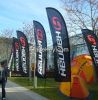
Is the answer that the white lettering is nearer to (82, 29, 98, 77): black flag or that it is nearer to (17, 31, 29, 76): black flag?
(82, 29, 98, 77): black flag

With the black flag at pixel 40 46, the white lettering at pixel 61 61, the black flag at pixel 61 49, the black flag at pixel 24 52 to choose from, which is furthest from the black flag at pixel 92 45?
the black flag at pixel 24 52

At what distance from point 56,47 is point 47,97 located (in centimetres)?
335

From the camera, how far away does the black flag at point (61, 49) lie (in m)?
19.8

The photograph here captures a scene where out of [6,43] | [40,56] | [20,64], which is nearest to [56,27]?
[40,56]

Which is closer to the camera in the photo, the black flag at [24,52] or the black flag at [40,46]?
the black flag at [40,46]

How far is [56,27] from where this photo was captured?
20391 millimetres

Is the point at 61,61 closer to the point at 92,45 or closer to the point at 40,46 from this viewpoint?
the point at 92,45

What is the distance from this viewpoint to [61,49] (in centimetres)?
1978

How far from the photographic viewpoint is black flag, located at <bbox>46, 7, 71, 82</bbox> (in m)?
19.8

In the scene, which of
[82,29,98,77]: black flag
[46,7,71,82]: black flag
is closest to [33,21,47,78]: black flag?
[46,7,71,82]: black flag

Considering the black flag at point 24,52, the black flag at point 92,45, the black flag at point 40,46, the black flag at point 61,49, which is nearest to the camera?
the black flag at point 92,45

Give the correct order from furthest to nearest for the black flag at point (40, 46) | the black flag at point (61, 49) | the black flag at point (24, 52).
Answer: the black flag at point (24, 52) → the black flag at point (40, 46) → the black flag at point (61, 49)

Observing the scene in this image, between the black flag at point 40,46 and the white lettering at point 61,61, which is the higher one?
the black flag at point 40,46

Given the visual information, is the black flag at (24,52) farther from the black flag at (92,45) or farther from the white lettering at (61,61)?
the black flag at (92,45)
